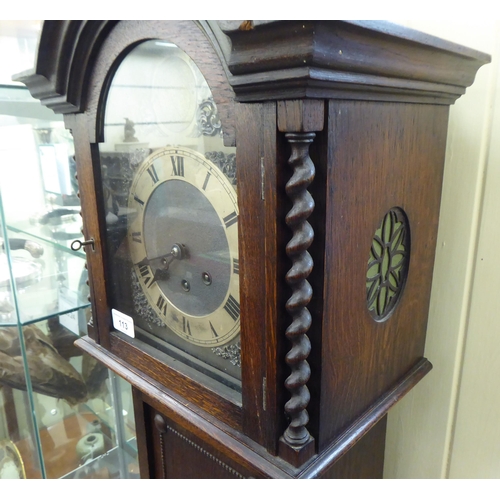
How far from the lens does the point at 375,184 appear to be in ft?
1.65

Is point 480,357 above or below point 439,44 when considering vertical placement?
below

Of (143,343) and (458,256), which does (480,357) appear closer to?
(458,256)

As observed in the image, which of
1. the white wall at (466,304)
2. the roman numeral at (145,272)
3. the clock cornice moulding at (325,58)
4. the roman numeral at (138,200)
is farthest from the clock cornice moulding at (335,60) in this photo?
the roman numeral at (145,272)

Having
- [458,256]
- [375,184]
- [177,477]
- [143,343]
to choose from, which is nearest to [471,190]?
[458,256]

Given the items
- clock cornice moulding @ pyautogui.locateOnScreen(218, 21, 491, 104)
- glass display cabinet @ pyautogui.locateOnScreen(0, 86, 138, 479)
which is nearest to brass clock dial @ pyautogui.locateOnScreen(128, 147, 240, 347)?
clock cornice moulding @ pyautogui.locateOnScreen(218, 21, 491, 104)

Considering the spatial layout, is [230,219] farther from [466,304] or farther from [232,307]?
[466,304]

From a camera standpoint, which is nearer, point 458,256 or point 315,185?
point 315,185

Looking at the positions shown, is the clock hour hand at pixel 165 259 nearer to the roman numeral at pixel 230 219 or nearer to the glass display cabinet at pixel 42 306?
the roman numeral at pixel 230 219

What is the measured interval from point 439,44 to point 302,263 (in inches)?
11.2

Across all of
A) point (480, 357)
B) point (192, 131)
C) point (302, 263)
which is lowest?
point (480, 357)

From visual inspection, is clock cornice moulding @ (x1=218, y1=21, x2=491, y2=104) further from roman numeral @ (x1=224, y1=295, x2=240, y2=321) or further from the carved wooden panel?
the carved wooden panel

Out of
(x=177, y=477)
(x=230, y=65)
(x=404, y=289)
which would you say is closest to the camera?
(x=230, y=65)

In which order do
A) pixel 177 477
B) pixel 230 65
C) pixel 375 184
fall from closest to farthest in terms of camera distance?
1. pixel 230 65
2. pixel 375 184
3. pixel 177 477

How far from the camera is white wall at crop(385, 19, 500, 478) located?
2.15 ft
